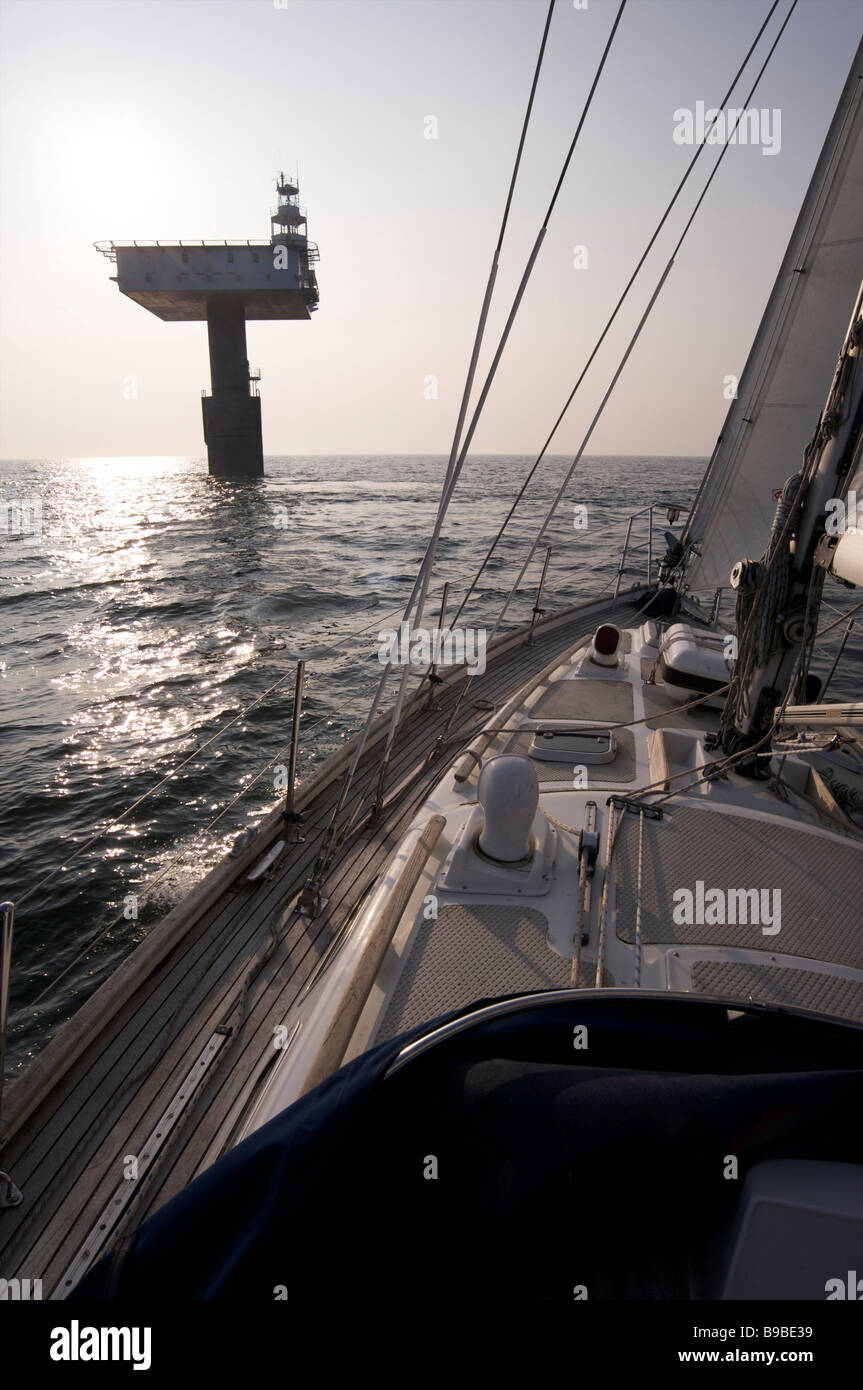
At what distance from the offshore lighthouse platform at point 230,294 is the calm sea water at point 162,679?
2143cm

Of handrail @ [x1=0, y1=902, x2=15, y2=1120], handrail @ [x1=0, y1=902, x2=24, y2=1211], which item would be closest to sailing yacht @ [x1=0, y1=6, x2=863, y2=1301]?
handrail @ [x1=0, y1=902, x2=24, y2=1211]

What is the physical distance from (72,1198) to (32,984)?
310 centimetres

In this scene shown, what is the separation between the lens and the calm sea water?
19.7ft

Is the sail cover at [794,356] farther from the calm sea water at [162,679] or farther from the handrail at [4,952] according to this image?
the handrail at [4,952]

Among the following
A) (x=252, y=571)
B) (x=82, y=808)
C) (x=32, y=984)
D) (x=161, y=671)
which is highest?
(x=252, y=571)

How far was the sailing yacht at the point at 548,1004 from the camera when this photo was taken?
137cm

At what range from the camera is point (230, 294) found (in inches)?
1762

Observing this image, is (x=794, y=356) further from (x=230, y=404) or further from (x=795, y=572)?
(x=230, y=404)

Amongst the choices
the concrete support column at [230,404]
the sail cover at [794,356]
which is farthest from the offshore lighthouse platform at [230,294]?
the sail cover at [794,356]

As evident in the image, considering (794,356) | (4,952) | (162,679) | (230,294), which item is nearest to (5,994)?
(4,952)

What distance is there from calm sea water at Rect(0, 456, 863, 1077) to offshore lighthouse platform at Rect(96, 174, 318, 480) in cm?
2143
